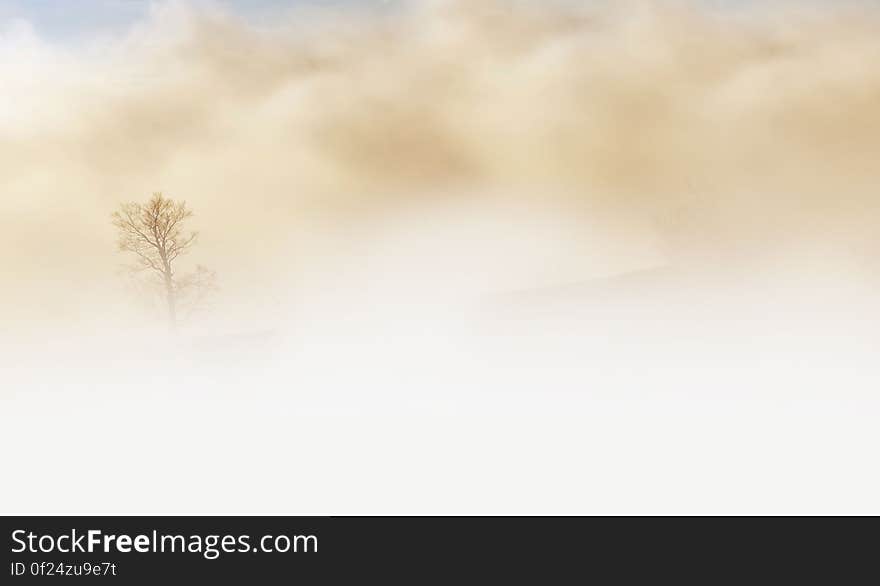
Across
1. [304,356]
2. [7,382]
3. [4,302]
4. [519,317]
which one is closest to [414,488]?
[304,356]

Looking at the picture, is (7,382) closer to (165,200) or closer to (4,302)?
(4,302)

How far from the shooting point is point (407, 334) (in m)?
14.4

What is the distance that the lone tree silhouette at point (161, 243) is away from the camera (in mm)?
15531

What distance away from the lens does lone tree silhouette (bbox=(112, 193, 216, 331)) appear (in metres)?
15.5

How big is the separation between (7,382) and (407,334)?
7.75m

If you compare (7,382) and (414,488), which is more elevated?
(7,382)
